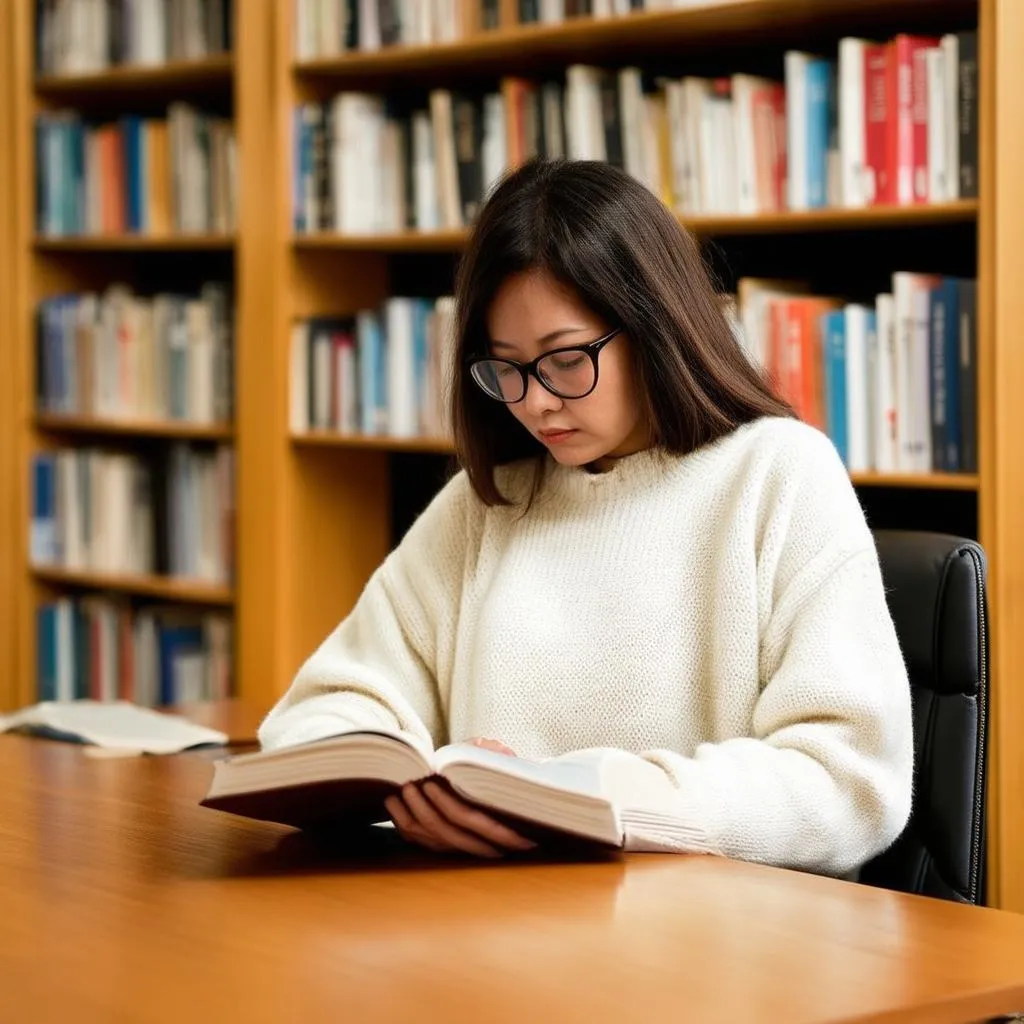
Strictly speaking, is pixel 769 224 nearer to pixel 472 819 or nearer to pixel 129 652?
pixel 472 819

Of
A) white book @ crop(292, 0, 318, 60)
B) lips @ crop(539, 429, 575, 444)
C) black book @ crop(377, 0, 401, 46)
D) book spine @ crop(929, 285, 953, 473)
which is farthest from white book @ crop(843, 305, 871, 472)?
white book @ crop(292, 0, 318, 60)

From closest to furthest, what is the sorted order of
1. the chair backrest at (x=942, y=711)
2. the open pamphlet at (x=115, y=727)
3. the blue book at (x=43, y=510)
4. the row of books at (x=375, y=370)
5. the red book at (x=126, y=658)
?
the chair backrest at (x=942, y=711) < the open pamphlet at (x=115, y=727) < the row of books at (x=375, y=370) < the red book at (x=126, y=658) < the blue book at (x=43, y=510)

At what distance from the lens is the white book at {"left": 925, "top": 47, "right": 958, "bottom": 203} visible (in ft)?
7.92

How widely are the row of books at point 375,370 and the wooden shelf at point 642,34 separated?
1.41ft

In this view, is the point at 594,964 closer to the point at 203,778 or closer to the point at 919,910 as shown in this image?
the point at 919,910

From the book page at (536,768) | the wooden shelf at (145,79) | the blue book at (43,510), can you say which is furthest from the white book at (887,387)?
the blue book at (43,510)

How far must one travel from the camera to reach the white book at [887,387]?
Answer: 8.18ft

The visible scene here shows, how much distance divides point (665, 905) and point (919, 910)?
186 millimetres

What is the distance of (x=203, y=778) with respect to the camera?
5.62 ft


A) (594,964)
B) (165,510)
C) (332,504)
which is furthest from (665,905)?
(165,510)

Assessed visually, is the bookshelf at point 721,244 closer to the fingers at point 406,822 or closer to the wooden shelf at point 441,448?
the wooden shelf at point 441,448

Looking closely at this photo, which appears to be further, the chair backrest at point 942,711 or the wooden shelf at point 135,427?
the wooden shelf at point 135,427

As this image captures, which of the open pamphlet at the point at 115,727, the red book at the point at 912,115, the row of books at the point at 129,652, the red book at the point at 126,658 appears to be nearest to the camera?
the open pamphlet at the point at 115,727

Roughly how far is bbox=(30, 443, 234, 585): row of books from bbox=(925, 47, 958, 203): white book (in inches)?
62.0
